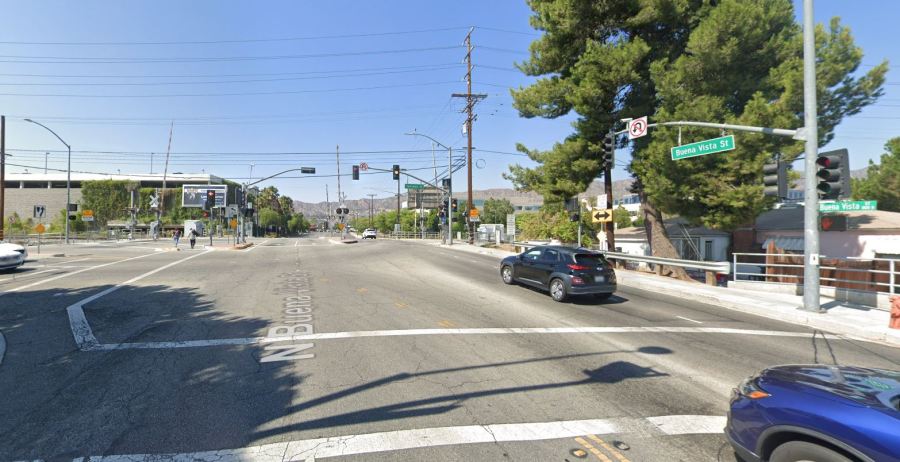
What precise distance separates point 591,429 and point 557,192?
1931cm

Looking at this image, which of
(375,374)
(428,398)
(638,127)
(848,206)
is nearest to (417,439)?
(428,398)

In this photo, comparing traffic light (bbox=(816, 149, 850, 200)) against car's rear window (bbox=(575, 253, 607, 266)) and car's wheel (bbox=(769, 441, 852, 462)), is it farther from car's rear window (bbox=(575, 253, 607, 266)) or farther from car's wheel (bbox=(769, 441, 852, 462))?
car's wheel (bbox=(769, 441, 852, 462))

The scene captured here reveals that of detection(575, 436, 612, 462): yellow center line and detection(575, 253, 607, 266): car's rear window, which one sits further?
detection(575, 253, 607, 266): car's rear window

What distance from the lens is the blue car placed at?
262cm

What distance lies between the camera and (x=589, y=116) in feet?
68.1

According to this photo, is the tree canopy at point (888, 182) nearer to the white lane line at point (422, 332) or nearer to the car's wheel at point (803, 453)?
the white lane line at point (422, 332)

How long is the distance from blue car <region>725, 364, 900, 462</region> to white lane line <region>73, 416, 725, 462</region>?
43.6 inches

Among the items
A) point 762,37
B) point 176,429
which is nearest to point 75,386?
point 176,429

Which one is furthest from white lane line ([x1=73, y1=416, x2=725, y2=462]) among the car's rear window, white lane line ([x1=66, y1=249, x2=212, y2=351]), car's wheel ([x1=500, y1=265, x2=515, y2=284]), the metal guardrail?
the metal guardrail

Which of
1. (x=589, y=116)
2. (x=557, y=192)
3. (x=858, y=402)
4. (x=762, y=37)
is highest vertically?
(x=762, y=37)

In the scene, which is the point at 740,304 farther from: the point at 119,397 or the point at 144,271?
the point at 144,271

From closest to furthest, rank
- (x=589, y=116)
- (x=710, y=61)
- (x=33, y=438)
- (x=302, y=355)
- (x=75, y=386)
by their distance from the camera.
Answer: (x=33, y=438) → (x=75, y=386) → (x=302, y=355) → (x=710, y=61) → (x=589, y=116)

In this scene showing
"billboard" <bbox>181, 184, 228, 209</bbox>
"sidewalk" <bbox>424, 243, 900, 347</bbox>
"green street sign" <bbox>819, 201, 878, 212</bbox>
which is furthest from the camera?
"billboard" <bbox>181, 184, 228, 209</bbox>

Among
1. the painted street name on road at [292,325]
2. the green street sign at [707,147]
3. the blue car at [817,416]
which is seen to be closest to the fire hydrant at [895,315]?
the green street sign at [707,147]
